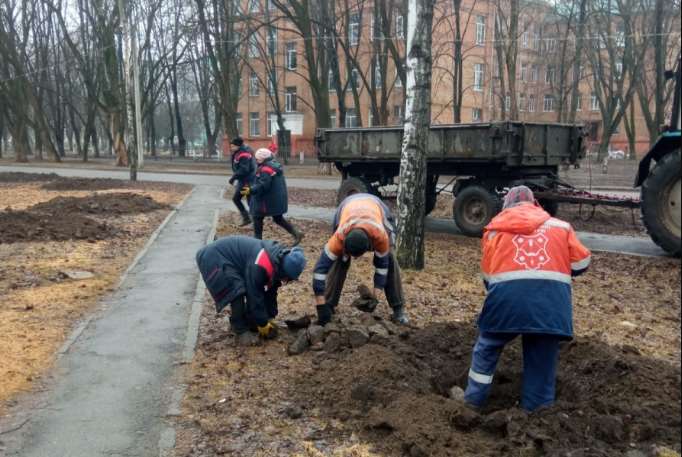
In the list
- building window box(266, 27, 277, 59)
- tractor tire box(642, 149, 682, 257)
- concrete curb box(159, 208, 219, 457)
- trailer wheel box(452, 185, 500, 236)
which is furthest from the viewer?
building window box(266, 27, 277, 59)

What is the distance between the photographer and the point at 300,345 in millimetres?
5027

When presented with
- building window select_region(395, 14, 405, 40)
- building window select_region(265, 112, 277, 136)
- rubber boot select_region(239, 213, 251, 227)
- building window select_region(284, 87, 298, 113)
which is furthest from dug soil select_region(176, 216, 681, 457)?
building window select_region(265, 112, 277, 136)

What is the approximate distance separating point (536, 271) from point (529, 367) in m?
0.71

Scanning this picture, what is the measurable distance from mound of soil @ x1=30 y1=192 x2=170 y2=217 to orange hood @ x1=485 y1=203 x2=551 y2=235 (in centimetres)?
1148

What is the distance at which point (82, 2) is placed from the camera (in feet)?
123

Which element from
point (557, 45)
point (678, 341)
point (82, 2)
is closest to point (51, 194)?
point (678, 341)

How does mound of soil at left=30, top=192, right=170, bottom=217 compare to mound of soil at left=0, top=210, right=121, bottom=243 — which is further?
mound of soil at left=30, top=192, right=170, bottom=217

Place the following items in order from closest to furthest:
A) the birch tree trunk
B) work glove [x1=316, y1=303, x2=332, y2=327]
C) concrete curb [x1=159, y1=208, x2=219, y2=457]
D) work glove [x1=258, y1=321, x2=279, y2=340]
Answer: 1. concrete curb [x1=159, y1=208, x2=219, y2=457]
2. work glove [x1=258, y1=321, x2=279, y2=340]
3. work glove [x1=316, y1=303, x2=332, y2=327]
4. the birch tree trunk

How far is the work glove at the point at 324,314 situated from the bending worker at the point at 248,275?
1.40 ft

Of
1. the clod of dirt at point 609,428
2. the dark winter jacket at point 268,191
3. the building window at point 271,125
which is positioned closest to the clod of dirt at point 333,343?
the clod of dirt at point 609,428

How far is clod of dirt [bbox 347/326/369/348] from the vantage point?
4971mm

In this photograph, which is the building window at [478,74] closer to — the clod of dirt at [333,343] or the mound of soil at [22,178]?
the mound of soil at [22,178]

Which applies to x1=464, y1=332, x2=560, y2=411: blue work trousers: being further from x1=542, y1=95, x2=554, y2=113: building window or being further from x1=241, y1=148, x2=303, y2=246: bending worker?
x1=542, y1=95, x2=554, y2=113: building window

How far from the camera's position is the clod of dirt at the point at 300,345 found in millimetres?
5012
